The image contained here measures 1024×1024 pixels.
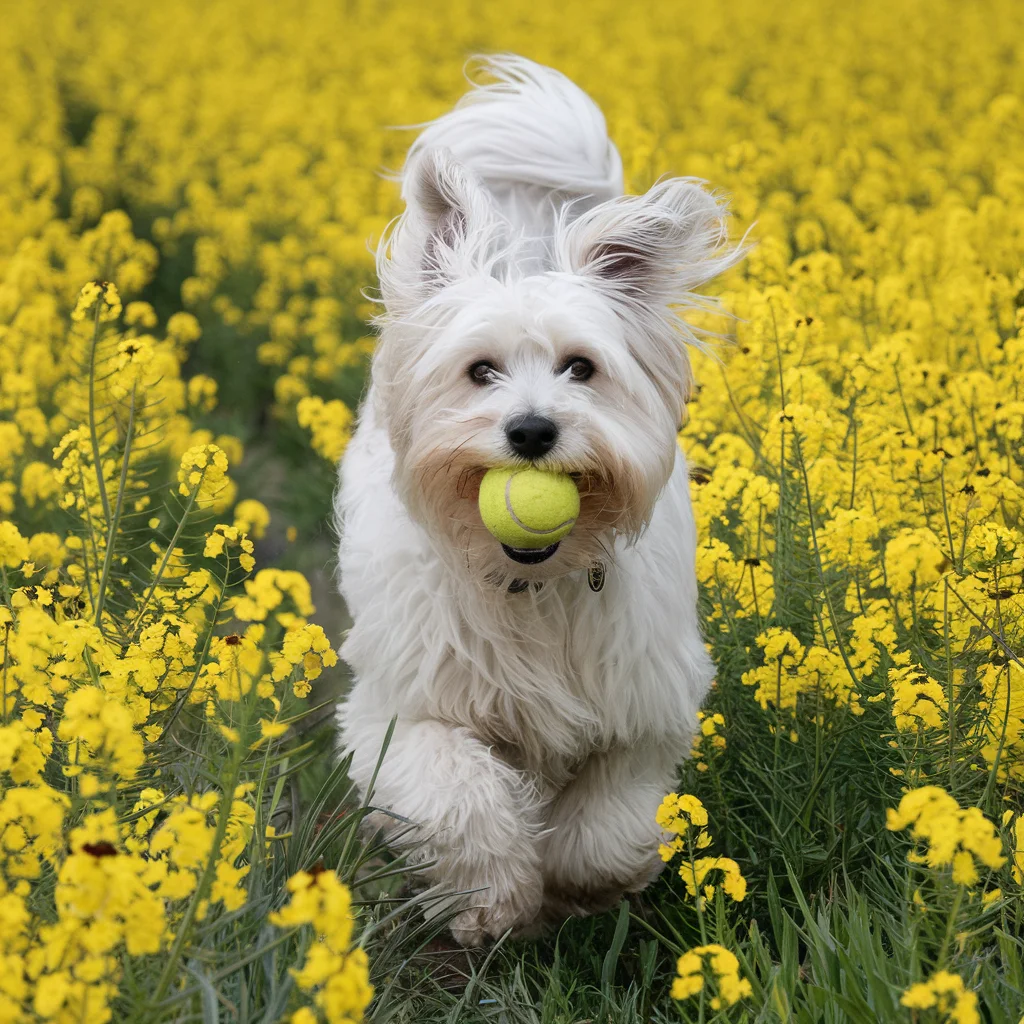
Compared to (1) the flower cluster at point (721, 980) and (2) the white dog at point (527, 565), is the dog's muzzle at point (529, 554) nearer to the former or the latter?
(2) the white dog at point (527, 565)

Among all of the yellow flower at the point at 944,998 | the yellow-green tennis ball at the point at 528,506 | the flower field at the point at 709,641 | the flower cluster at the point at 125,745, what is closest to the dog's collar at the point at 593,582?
the yellow-green tennis ball at the point at 528,506

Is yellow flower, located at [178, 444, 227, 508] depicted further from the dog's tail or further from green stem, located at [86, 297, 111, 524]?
the dog's tail

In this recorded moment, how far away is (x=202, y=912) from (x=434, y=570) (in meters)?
1.36

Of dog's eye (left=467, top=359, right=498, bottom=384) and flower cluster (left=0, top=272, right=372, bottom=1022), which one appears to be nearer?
flower cluster (left=0, top=272, right=372, bottom=1022)

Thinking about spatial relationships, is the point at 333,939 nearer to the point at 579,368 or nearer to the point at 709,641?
the point at 579,368

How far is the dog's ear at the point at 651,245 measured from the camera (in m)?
3.46

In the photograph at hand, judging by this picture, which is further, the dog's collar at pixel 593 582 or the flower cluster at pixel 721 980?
the dog's collar at pixel 593 582

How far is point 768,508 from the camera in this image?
13.3 ft

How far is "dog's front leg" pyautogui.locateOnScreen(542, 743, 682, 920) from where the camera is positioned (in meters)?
3.59

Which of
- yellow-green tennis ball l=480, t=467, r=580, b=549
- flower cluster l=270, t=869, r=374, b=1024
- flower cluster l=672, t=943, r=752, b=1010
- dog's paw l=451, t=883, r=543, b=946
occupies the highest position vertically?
yellow-green tennis ball l=480, t=467, r=580, b=549

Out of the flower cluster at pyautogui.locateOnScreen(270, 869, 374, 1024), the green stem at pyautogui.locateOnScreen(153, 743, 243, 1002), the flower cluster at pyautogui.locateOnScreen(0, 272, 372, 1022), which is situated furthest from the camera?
the green stem at pyautogui.locateOnScreen(153, 743, 243, 1002)

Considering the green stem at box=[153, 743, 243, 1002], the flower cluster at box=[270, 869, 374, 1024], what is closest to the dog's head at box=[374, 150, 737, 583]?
the green stem at box=[153, 743, 243, 1002]

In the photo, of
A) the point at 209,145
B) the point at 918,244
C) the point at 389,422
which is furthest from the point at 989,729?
the point at 209,145

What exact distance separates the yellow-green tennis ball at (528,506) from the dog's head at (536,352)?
0.04 meters
